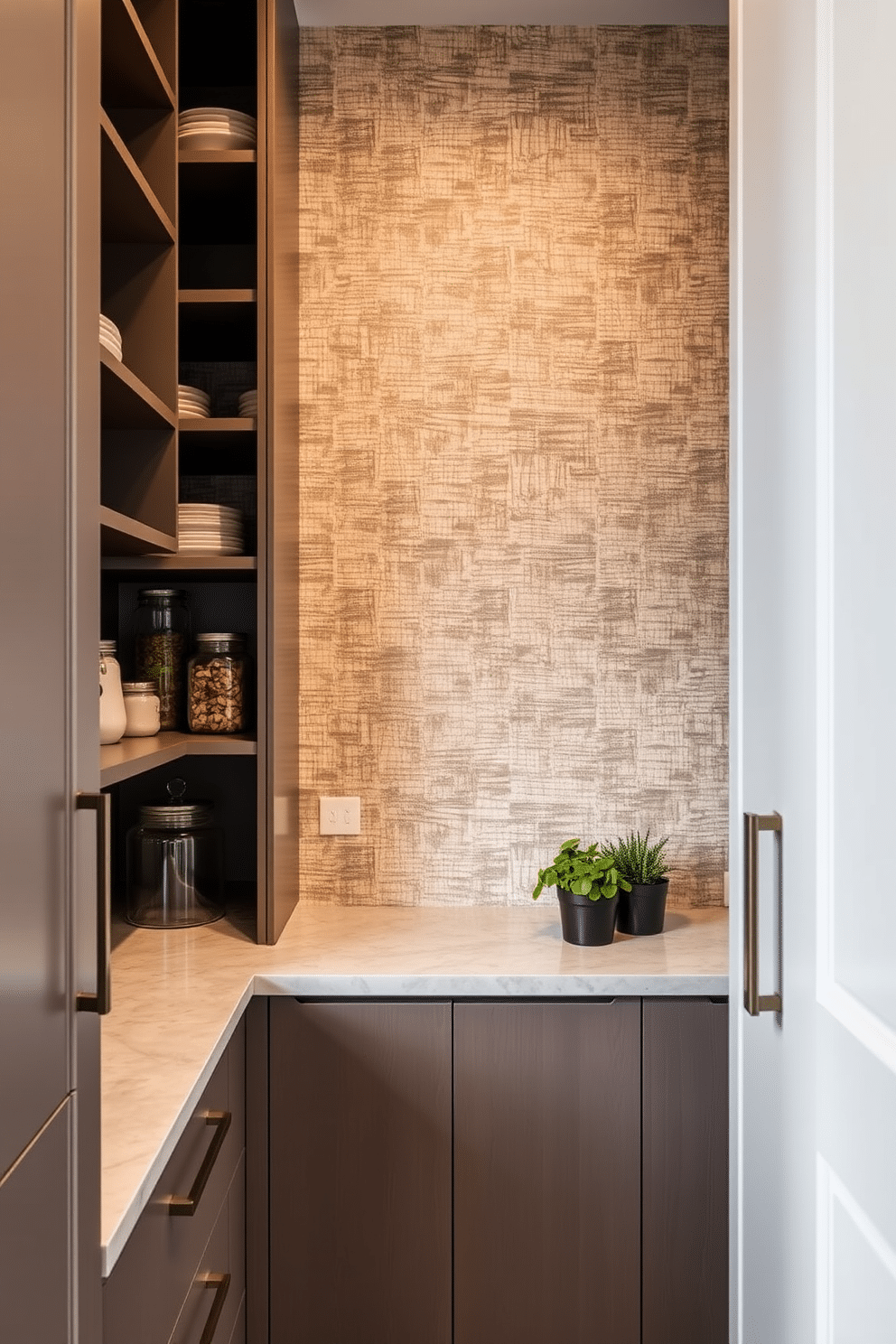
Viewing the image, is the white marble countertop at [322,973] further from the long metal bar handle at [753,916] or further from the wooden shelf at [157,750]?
the long metal bar handle at [753,916]

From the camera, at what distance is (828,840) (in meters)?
0.97

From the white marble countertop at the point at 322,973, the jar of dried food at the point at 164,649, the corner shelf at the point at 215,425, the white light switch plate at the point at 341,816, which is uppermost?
the corner shelf at the point at 215,425

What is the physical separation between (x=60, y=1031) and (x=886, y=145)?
950mm

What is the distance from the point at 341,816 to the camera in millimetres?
2361

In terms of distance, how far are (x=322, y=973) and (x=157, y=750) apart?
0.50 metres

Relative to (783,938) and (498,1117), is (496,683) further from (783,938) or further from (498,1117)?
(783,938)

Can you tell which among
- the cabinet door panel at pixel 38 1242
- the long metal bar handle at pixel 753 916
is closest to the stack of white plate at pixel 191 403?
the long metal bar handle at pixel 753 916

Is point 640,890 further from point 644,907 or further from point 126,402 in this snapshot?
point 126,402

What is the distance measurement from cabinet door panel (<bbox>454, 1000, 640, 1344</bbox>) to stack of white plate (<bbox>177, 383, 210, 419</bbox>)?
1.24 m

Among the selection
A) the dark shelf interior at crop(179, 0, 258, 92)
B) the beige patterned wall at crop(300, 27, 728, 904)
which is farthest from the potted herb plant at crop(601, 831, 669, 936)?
the dark shelf interior at crop(179, 0, 258, 92)

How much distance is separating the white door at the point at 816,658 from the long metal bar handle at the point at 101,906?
631 mm

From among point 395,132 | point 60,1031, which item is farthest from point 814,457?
point 395,132

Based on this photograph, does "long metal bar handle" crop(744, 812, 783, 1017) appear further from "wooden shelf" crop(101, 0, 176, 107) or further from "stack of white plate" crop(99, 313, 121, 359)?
"wooden shelf" crop(101, 0, 176, 107)

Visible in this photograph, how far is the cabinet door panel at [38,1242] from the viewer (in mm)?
689
